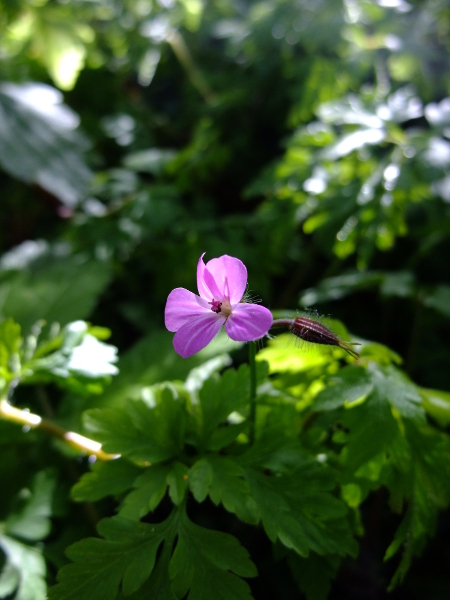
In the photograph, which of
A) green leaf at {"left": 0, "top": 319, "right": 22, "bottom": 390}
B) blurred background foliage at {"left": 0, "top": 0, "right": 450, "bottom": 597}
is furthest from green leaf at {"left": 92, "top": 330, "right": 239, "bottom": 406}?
green leaf at {"left": 0, "top": 319, "right": 22, "bottom": 390}

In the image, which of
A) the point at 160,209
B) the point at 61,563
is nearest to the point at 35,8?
the point at 160,209

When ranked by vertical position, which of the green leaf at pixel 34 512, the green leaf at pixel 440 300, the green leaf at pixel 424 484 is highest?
the green leaf at pixel 424 484

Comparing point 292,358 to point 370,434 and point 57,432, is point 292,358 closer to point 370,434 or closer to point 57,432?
point 370,434

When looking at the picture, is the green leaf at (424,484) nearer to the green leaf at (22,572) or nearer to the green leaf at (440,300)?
the green leaf at (440,300)

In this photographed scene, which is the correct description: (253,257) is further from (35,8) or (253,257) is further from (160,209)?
(35,8)

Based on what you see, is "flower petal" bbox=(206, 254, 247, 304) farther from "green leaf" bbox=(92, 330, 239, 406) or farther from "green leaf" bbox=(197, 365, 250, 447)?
"green leaf" bbox=(92, 330, 239, 406)

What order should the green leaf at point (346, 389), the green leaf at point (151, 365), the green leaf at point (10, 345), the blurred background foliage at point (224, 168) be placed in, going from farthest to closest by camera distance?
the blurred background foliage at point (224, 168) → the green leaf at point (151, 365) → the green leaf at point (10, 345) → the green leaf at point (346, 389)

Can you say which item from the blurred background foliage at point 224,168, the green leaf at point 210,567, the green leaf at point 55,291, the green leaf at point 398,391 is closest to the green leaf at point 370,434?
the green leaf at point 398,391
